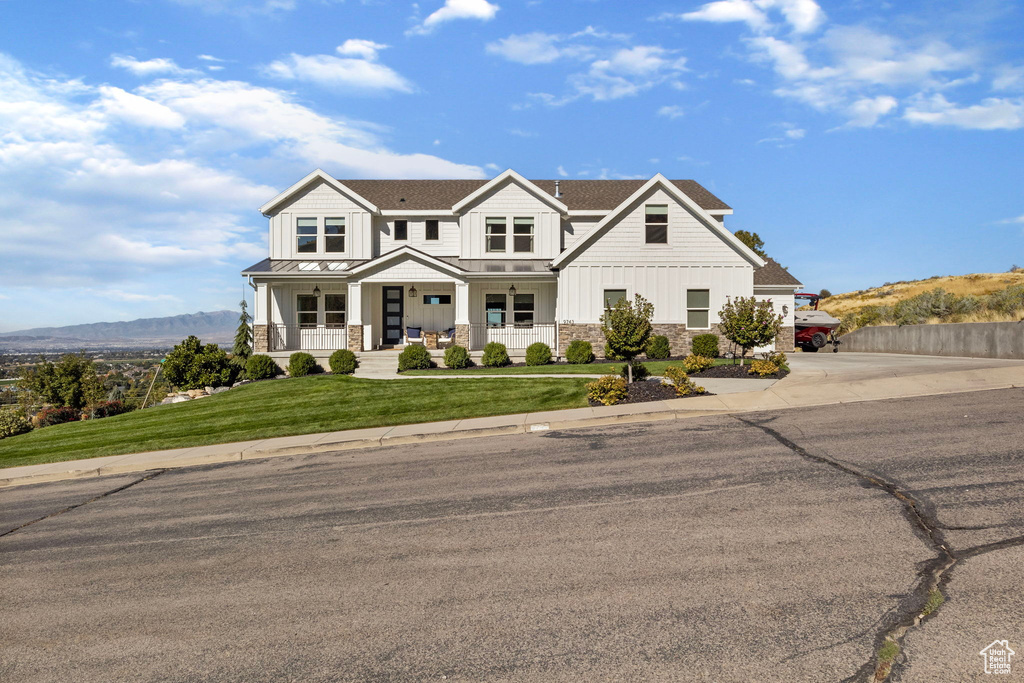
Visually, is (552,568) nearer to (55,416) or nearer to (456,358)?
(456,358)

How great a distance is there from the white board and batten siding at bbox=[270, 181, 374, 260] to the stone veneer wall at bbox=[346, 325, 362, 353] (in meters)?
3.84

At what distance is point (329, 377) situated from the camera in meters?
22.7

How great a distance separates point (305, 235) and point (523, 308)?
406 inches

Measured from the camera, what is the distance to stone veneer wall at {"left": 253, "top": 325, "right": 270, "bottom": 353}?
2622 cm

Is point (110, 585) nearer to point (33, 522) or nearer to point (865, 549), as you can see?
point (33, 522)

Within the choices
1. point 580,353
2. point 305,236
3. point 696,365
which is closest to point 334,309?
point 305,236

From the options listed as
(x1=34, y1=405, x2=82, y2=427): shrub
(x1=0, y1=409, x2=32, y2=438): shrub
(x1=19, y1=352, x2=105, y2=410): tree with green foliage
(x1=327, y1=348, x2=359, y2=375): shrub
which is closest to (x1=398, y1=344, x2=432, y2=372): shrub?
(x1=327, y1=348, x2=359, y2=375): shrub

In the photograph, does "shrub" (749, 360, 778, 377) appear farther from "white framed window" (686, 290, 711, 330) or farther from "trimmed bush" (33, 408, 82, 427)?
"trimmed bush" (33, 408, 82, 427)

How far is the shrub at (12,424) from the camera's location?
20.3 m

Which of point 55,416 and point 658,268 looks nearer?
point 55,416

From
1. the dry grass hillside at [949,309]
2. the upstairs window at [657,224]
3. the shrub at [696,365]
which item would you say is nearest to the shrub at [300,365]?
the shrub at [696,365]

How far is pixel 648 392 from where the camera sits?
606 inches

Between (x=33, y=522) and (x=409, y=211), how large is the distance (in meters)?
22.1

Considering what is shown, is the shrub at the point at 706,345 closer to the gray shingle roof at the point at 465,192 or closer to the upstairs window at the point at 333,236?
the gray shingle roof at the point at 465,192
